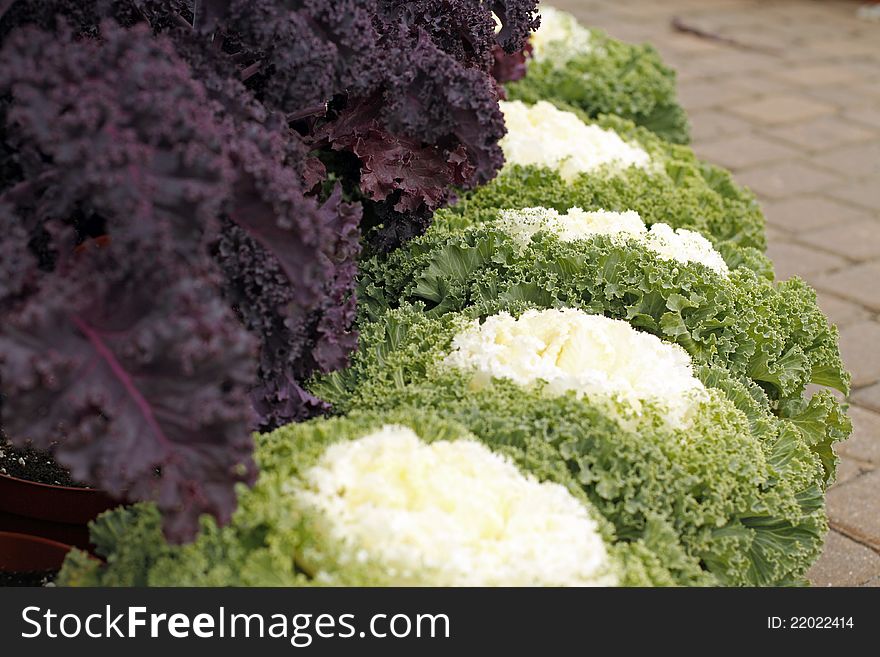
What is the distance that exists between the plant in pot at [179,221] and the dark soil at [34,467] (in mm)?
42

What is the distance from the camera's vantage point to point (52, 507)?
2369 millimetres

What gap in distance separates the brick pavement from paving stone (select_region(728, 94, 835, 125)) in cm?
1

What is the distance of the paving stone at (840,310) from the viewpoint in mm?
4906

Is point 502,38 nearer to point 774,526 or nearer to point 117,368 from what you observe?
point 774,526

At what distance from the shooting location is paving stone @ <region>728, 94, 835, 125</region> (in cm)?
754

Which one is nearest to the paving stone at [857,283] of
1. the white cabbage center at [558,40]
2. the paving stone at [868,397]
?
the paving stone at [868,397]

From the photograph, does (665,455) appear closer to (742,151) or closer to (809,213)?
(809,213)

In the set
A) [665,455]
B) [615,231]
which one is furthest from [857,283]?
[665,455]

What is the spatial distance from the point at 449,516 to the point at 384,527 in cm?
12

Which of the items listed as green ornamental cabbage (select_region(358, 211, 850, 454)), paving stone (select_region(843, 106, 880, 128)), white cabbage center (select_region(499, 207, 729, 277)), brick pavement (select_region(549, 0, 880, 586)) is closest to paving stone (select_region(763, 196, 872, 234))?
brick pavement (select_region(549, 0, 880, 586))

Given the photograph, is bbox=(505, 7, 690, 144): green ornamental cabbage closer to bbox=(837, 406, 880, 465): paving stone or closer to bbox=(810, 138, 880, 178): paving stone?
bbox=(837, 406, 880, 465): paving stone

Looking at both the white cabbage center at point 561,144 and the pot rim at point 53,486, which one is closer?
the pot rim at point 53,486

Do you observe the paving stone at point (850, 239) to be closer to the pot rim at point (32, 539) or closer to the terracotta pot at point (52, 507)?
the terracotta pot at point (52, 507)

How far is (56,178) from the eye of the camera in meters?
1.75
